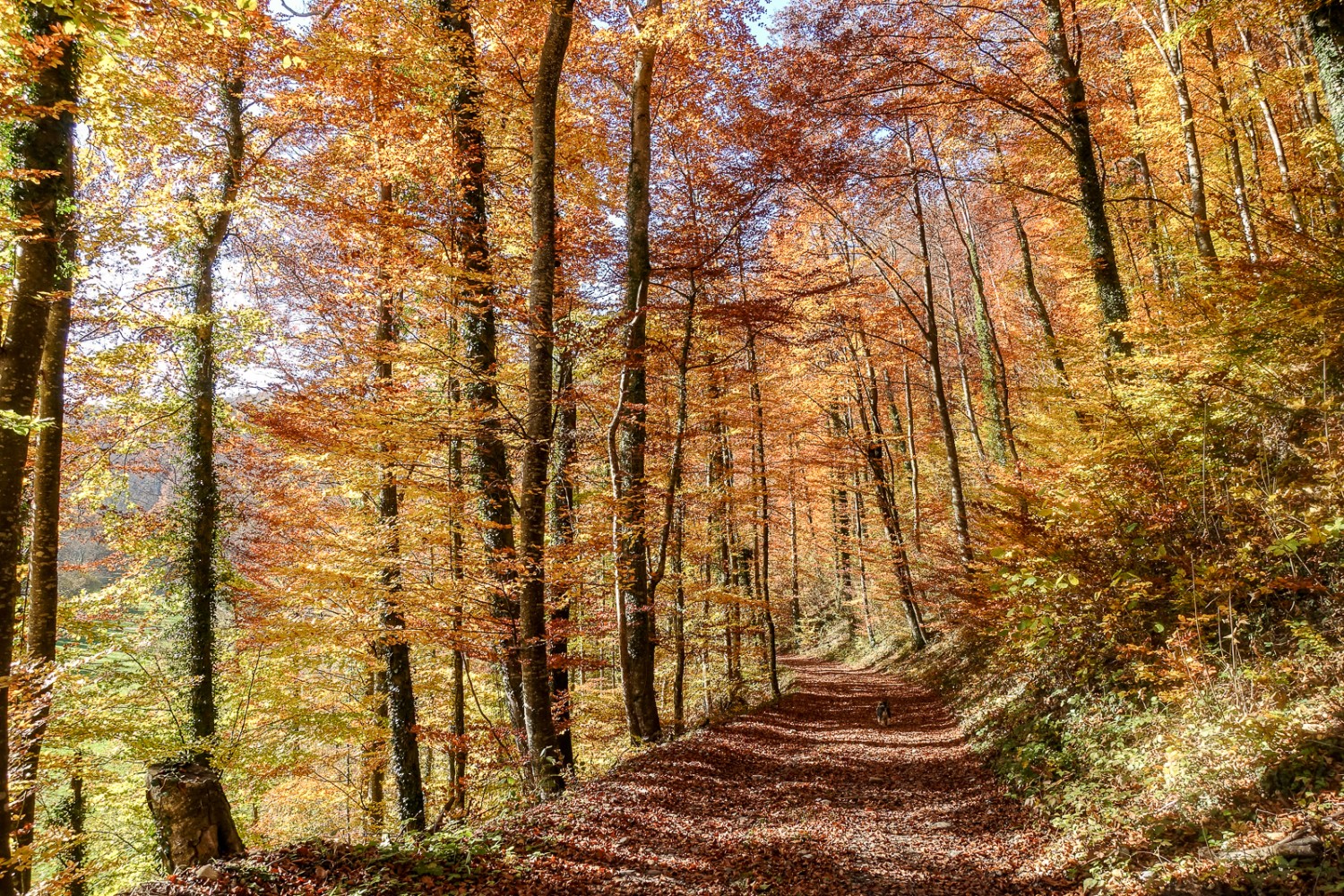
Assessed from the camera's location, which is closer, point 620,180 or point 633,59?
point 633,59

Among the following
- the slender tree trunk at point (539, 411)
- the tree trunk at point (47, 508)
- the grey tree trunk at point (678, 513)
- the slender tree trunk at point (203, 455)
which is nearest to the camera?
the slender tree trunk at point (539, 411)

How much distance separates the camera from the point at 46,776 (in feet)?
27.9

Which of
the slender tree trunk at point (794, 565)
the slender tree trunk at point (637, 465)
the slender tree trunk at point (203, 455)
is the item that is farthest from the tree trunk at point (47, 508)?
the slender tree trunk at point (794, 565)

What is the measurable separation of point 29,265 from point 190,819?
5.32m

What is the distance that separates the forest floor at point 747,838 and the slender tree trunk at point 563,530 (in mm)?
1774

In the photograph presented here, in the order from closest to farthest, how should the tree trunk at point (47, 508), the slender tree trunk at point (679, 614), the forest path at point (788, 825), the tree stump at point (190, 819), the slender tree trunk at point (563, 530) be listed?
the tree stump at point (190, 819)
the forest path at point (788, 825)
the tree trunk at point (47, 508)
the slender tree trunk at point (563, 530)
the slender tree trunk at point (679, 614)

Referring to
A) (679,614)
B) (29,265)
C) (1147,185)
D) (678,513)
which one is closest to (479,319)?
(29,265)

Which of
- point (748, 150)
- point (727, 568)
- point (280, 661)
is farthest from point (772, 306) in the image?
point (280, 661)

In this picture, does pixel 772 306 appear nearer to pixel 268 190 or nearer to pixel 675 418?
pixel 675 418

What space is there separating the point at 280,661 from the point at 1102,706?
14.6 meters

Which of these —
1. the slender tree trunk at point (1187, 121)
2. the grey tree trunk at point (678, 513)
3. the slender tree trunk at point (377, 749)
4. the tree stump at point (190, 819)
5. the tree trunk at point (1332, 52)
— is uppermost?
the slender tree trunk at point (1187, 121)

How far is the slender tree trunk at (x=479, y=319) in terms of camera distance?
9156 millimetres

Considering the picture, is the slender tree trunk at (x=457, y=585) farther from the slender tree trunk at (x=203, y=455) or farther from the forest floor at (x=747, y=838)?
the slender tree trunk at (x=203, y=455)

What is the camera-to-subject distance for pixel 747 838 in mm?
6234
